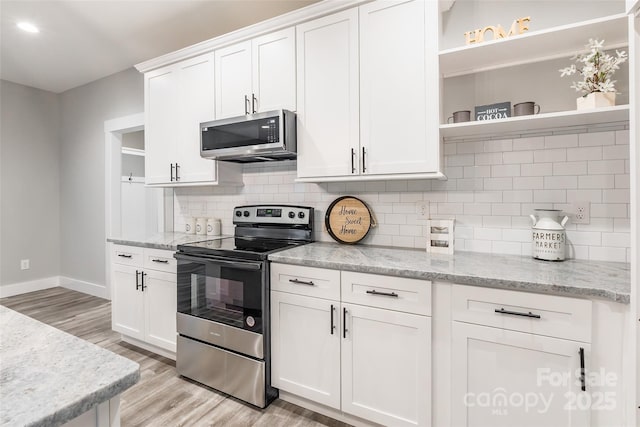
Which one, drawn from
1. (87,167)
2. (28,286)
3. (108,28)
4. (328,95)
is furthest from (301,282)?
(28,286)

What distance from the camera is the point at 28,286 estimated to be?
4305mm

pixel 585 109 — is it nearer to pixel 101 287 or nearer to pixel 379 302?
pixel 379 302

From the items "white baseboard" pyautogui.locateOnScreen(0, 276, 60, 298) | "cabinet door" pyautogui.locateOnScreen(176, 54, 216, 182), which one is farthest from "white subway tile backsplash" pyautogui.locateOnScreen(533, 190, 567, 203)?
"white baseboard" pyautogui.locateOnScreen(0, 276, 60, 298)

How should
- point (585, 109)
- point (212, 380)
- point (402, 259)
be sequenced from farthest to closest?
point (212, 380) < point (402, 259) < point (585, 109)

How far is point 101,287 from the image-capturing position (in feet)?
13.4

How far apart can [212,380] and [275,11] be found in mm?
2728

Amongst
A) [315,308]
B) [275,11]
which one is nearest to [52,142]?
[275,11]

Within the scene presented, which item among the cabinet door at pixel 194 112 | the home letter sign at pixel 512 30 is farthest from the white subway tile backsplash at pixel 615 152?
the cabinet door at pixel 194 112

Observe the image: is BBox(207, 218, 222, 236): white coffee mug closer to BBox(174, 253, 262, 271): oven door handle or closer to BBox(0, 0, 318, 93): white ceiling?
BBox(174, 253, 262, 271): oven door handle

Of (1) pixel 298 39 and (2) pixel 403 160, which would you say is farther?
(1) pixel 298 39

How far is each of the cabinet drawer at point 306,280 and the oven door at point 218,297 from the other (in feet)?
0.33

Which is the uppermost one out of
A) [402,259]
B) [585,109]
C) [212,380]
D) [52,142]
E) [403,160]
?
[52,142]

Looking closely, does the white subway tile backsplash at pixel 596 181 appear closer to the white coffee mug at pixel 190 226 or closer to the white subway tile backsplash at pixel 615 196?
the white subway tile backsplash at pixel 615 196

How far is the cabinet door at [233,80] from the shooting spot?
2420mm
